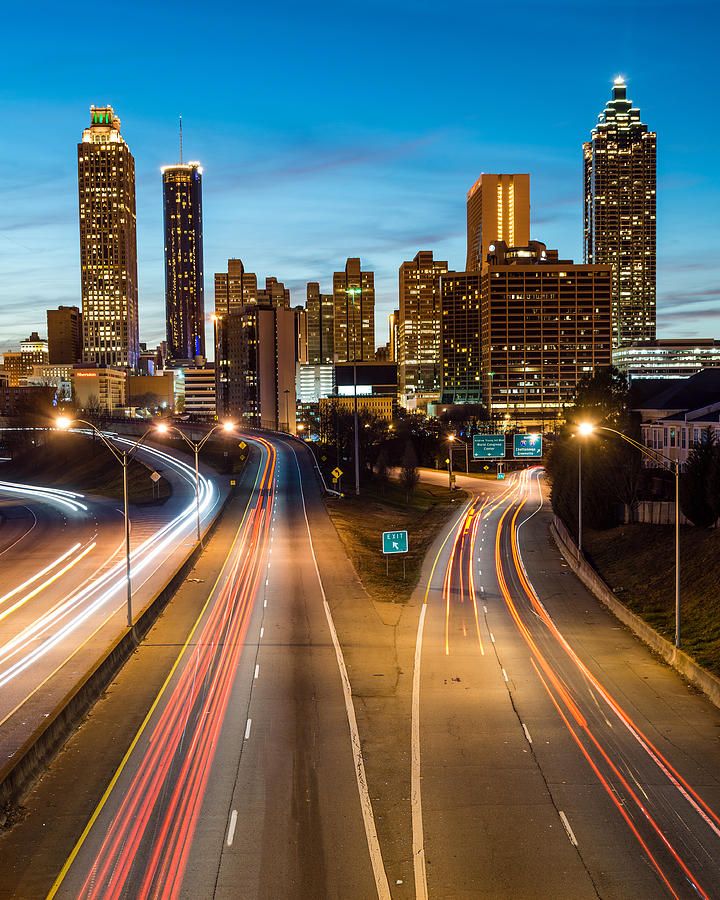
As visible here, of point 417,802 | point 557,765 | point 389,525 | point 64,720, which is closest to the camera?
point 417,802

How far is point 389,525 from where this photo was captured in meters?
70.2

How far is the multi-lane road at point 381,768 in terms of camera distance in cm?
1455

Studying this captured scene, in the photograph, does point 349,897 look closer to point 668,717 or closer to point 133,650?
point 668,717

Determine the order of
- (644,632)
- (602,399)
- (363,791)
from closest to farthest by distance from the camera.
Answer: (363,791) < (644,632) < (602,399)

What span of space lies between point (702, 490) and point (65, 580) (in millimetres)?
Answer: 36983

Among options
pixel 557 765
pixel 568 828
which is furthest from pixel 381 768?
pixel 568 828

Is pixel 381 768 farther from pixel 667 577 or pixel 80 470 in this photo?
pixel 80 470

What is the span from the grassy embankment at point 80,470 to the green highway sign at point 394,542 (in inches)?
1747

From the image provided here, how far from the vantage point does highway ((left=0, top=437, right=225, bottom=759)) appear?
25.3m

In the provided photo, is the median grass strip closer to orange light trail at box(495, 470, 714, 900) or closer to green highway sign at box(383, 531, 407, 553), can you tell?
green highway sign at box(383, 531, 407, 553)

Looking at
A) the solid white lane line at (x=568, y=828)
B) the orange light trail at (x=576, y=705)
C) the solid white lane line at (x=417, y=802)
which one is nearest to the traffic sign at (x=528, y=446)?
the orange light trail at (x=576, y=705)

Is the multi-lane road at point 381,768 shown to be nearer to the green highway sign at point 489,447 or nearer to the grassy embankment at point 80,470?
the green highway sign at point 489,447

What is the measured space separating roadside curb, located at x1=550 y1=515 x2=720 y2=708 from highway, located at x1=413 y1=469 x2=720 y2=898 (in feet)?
1.63

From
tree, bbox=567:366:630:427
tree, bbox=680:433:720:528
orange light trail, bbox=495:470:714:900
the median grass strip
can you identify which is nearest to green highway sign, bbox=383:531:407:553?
the median grass strip
